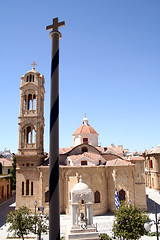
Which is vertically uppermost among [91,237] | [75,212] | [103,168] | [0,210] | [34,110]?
[34,110]

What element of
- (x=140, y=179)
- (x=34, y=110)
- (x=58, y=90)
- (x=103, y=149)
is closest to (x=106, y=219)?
(x=140, y=179)

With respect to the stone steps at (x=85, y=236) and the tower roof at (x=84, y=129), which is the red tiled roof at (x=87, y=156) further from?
the stone steps at (x=85, y=236)

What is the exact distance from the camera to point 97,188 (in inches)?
1000

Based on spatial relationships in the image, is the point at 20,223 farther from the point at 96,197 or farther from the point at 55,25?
the point at 55,25

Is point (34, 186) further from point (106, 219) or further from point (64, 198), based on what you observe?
point (106, 219)

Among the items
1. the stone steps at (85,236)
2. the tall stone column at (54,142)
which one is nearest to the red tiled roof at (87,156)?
the stone steps at (85,236)

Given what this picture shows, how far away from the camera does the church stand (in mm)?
25531

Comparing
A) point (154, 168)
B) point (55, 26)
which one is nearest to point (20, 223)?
point (55, 26)

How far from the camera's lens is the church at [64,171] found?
25531mm

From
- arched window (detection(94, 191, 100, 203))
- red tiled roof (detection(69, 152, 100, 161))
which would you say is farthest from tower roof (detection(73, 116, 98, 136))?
arched window (detection(94, 191, 100, 203))

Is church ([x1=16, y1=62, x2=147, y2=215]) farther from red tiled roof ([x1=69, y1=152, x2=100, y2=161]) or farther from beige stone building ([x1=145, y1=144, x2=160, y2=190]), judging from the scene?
beige stone building ([x1=145, y1=144, x2=160, y2=190])

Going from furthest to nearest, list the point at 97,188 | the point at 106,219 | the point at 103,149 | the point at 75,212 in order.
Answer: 1. the point at 103,149
2. the point at 97,188
3. the point at 106,219
4. the point at 75,212

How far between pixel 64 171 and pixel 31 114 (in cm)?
869

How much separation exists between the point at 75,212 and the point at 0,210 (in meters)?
18.3
